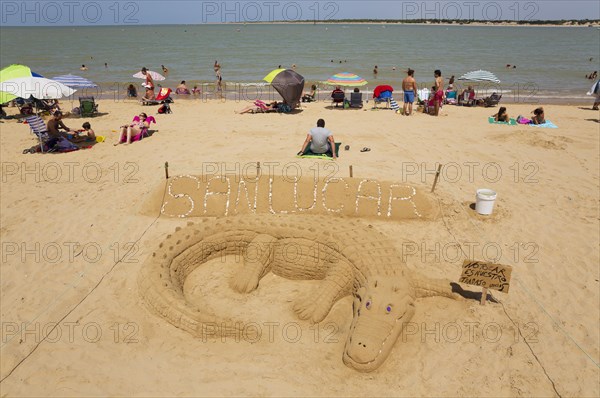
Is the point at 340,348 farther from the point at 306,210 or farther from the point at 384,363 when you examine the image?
the point at 306,210

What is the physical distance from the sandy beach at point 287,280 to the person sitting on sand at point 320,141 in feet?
1.30

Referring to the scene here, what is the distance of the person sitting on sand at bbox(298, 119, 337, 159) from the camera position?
10.4m

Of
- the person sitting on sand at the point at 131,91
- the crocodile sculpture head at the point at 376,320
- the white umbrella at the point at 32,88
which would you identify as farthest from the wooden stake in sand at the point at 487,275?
the person sitting on sand at the point at 131,91

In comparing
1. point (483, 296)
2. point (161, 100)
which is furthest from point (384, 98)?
point (483, 296)


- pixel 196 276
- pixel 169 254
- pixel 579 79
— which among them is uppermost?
pixel 579 79

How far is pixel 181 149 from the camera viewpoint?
1232 centimetres

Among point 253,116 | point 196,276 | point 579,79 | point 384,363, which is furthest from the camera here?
point 579,79

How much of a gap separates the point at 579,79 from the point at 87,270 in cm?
3899

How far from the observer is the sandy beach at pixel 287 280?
4.67m

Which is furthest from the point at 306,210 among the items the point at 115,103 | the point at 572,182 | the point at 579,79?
the point at 579,79

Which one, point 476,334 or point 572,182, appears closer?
point 476,334

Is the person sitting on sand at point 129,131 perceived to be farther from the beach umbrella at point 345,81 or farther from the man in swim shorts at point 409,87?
the man in swim shorts at point 409,87

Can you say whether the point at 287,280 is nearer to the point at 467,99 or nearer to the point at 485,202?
the point at 485,202

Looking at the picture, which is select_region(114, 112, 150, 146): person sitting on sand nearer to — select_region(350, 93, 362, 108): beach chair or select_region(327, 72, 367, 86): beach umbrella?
select_region(327, 72, 367, 86): beach umbrella
